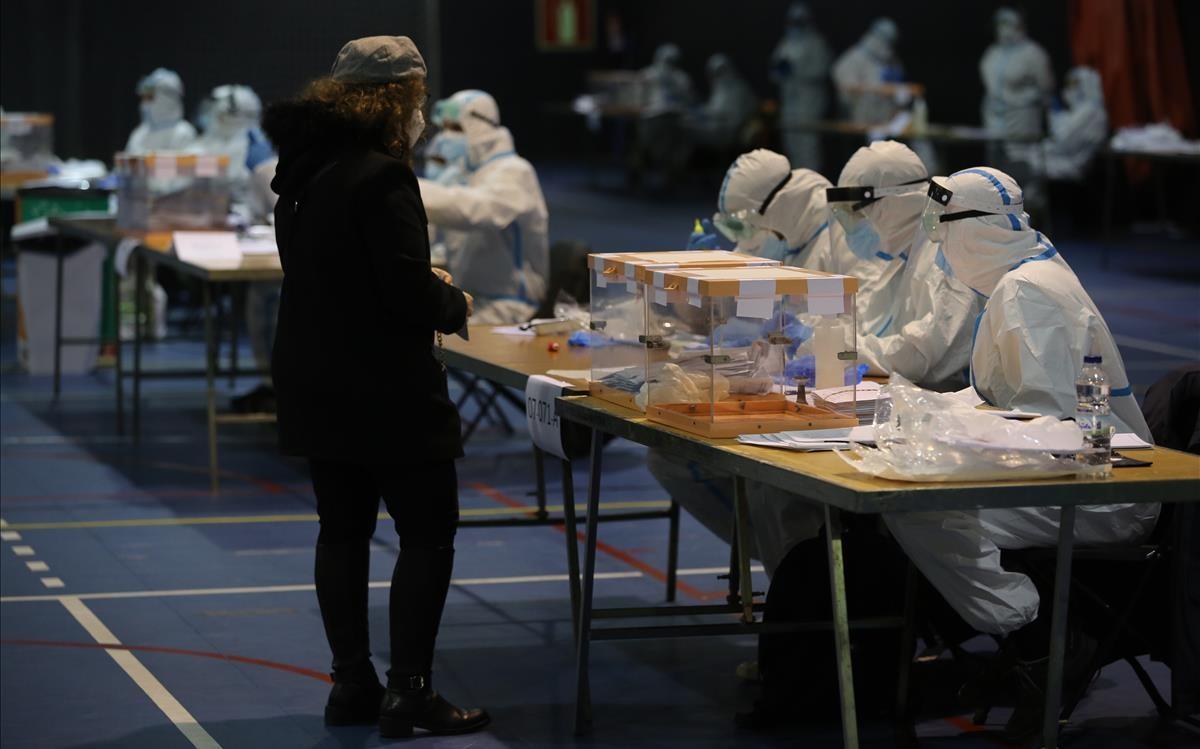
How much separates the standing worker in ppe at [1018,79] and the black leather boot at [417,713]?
45.1ft

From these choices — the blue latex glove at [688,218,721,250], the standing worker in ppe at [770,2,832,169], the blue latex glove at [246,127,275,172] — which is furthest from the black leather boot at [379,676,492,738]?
the standing worker in ppe at [770,2,832,169]

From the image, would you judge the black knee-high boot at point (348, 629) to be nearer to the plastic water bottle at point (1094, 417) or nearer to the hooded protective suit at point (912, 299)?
the hooded protective suit at point (912, 299)

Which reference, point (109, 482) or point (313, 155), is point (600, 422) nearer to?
point (313, 155)

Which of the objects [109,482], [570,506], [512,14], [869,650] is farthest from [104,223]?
[512,14]

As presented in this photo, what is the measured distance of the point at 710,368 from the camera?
402cm

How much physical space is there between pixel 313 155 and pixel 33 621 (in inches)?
80.0

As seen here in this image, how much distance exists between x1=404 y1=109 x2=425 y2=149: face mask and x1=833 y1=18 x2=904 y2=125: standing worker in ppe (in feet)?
48.4

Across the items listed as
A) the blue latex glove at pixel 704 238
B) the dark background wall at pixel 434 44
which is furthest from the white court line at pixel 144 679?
the dark background wall at pixel 434 44

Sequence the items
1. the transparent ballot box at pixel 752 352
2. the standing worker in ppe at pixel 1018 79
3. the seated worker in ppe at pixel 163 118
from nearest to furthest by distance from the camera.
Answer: the transparent ballot box at pixel 752 352, the seated worker in ppe at pixel 163 118, the standing worker in ppe at pixel 1018 79

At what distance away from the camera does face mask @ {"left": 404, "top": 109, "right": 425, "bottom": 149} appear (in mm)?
4199

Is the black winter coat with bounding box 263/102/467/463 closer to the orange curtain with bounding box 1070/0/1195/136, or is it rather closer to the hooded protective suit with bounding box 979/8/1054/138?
the hooded protective suit with bounding box 979/8/1054/138

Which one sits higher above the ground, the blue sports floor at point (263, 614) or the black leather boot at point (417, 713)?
the black leather boot at point (417, 713)

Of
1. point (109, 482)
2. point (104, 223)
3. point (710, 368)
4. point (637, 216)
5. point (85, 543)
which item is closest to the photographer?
point (710, 368)

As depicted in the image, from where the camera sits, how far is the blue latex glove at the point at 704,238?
604cm
